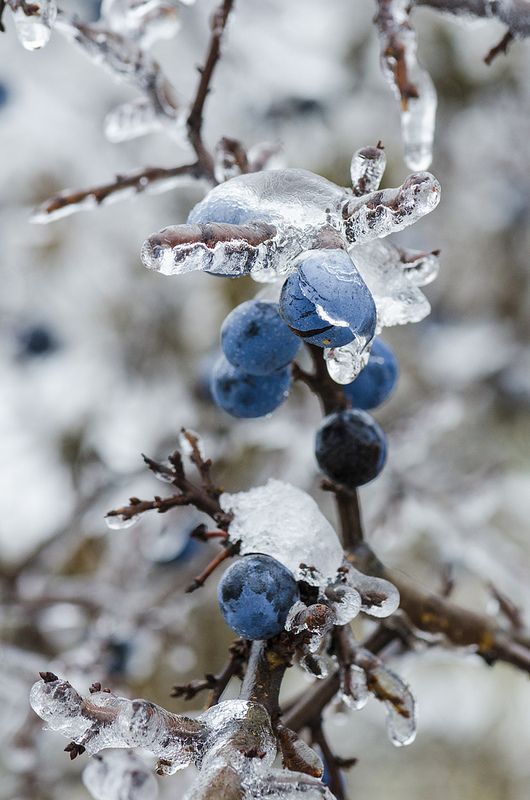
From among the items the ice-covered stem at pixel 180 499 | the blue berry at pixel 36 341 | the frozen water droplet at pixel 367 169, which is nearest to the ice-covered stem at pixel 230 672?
the ice-covered stem at pixel 180 499

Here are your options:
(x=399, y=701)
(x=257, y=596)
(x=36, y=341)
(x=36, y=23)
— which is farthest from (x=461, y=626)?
(x=36, y=341)

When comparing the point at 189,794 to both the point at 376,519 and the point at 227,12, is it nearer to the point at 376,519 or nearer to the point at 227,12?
the point at 227,12

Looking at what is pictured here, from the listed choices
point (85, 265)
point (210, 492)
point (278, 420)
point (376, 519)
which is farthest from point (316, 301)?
point (85, 265)

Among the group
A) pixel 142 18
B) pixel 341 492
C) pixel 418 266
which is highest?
pixel 142 18

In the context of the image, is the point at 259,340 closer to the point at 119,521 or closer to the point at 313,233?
the point at 313,233

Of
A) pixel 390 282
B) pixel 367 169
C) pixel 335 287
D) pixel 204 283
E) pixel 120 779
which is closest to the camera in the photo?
pixel 335 287

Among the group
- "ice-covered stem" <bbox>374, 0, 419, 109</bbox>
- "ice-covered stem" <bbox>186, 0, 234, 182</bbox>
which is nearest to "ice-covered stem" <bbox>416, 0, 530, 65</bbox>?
"ice-covered stem" <bbox>374, 0, 419, 109</bbox>

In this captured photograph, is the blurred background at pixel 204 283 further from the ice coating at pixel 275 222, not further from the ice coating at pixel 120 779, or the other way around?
the ice coating at pixel 275 222

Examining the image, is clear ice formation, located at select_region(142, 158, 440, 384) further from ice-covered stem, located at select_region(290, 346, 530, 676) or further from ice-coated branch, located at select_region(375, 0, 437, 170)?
ice-coated branch, located at select_region(375, 0, 437, 170)
